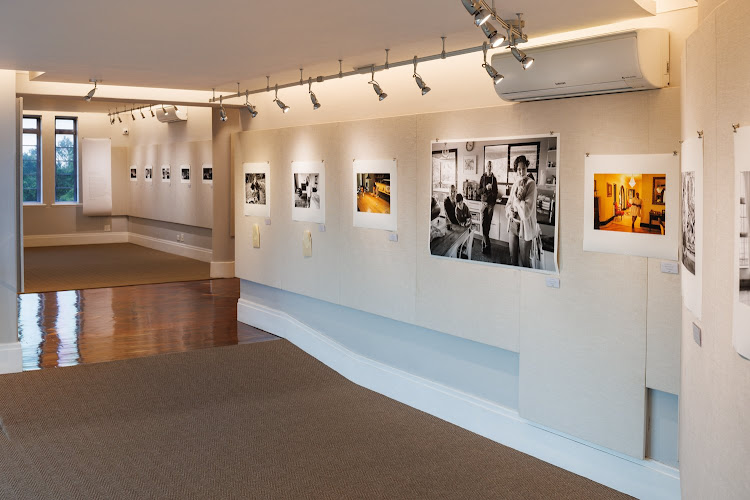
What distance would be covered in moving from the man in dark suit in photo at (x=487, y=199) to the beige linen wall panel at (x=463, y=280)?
A: 0.25 meters

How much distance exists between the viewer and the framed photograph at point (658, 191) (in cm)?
540

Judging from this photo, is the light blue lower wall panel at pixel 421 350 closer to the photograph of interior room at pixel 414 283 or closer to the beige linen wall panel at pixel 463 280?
the photograph of interior room at pixel 414 283

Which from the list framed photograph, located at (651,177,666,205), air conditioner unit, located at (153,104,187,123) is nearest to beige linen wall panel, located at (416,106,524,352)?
framed photograph, located at (651,177,666,205)

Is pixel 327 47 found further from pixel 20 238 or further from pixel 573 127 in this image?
pixel 20 238

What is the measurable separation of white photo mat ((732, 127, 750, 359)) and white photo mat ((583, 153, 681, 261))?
91.0 inches

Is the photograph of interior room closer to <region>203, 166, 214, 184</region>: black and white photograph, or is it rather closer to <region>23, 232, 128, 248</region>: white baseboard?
<region>203, 166, 214, 184</region>: black and white photograph

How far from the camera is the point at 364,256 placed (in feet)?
28.9

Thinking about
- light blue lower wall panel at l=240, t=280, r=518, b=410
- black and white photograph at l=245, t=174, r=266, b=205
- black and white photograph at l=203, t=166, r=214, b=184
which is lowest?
light blue lower wall panel at l=240, t=280, r=518, b=410

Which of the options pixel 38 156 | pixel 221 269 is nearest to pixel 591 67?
pixel 221 269

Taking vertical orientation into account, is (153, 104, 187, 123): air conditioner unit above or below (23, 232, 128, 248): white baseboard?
above

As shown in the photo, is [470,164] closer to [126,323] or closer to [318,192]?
[318,192]

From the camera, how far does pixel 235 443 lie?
22.9 ft

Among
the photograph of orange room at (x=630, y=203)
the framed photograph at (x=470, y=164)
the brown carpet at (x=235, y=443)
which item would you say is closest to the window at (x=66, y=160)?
the brown carpet at (x=235, y=443)

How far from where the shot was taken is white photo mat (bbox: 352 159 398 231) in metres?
8.15
